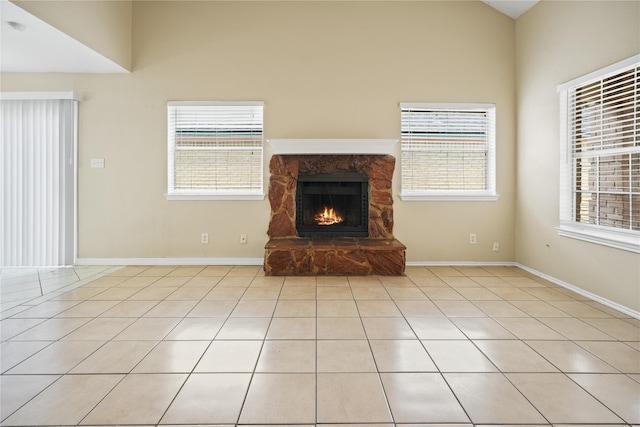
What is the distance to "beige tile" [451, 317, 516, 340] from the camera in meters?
2.15

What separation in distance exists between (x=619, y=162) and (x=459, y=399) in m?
2.57

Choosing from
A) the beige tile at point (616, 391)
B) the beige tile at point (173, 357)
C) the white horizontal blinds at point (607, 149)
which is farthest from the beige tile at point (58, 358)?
the white horizontal blinds at point (607, 149)

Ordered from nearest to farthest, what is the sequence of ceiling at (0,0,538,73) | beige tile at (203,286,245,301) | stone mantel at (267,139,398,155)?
ceiling at (0,0,538,73) → beige tile at (203,286,245,301) → stone mantel at (267,139,398,155)

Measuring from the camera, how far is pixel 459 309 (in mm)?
2650

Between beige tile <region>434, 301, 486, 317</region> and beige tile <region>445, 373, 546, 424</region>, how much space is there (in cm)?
86

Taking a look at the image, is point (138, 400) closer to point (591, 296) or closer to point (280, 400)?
point (280, 400)

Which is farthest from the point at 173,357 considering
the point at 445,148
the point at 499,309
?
the point at 445,148

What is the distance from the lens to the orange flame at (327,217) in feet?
13.5

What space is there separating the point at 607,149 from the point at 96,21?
16.1 ft

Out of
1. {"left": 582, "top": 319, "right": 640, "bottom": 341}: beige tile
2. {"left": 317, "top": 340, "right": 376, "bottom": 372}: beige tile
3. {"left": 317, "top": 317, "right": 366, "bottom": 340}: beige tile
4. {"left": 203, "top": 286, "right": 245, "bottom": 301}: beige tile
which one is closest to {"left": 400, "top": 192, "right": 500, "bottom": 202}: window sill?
{"left": 582, "top": 319, "right": 640, "bottom": 341}: beige tile

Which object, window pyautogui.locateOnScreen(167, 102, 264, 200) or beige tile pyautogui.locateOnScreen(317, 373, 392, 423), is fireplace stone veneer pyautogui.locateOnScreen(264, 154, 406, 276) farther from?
beige tile pyautogui.locateOnScreen(317, 373, 392, 423)

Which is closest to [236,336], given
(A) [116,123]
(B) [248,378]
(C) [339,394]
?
(B) [248,378]

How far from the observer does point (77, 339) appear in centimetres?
210

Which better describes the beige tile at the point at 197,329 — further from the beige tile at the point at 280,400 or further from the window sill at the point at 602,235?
the window sill at the point at 602,235
